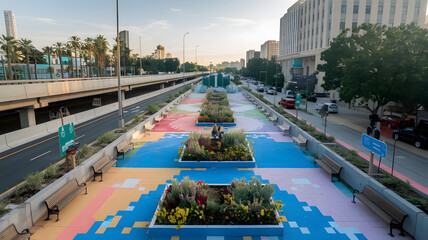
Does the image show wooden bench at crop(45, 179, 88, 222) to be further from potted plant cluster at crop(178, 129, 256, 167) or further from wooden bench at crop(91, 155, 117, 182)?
potted plant cluster at crop(178, 129, 256, 167)

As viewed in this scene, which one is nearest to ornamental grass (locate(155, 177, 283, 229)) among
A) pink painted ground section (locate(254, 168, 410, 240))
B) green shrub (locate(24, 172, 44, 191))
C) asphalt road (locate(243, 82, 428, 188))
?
pink painted ground section (locate(254, 168, 410, 240))

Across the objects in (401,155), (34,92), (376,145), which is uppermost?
(34,92)

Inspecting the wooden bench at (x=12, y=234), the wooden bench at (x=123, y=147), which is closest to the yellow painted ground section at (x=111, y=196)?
the wooden bench at (x=12, y=234)

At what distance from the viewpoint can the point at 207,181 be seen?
38.1 feet

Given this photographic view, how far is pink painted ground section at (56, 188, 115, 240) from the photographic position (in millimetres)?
7801

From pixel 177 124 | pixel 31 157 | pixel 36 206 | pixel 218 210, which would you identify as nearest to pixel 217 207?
pixel 218 210

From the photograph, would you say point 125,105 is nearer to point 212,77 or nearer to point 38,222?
point 212,77

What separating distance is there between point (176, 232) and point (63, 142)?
21.7ft

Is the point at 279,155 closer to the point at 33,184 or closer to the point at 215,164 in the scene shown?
the point at 215,164

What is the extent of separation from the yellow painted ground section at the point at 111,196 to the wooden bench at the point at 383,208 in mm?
7776

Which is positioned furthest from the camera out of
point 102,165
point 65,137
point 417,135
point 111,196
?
point 417,135

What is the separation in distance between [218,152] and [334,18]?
59.1 meters

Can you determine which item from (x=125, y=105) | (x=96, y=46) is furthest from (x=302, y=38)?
(x=96, y=46)

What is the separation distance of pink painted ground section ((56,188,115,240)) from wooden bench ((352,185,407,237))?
9.08 metres
